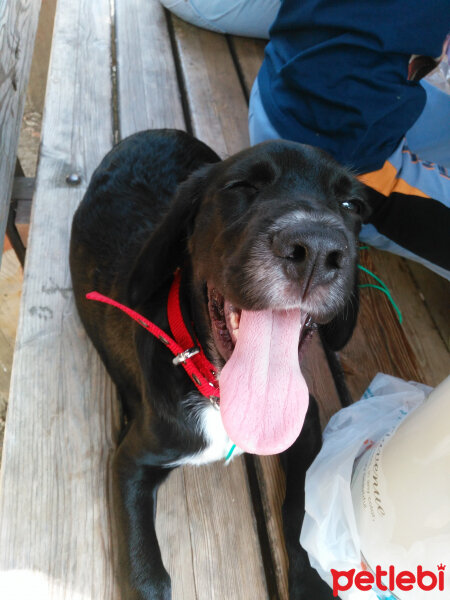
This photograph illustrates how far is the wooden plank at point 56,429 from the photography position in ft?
4.78

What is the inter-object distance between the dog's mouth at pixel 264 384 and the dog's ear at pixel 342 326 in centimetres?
30

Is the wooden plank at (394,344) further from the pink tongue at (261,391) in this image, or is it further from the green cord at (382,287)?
the pink tongue at (261,391)

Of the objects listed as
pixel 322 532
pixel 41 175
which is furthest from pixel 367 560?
pixel 41 175

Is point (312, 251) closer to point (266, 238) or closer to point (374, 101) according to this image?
point (266, 238)

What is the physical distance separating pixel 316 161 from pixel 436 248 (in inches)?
36.0

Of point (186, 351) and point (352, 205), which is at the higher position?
point (352, 205)

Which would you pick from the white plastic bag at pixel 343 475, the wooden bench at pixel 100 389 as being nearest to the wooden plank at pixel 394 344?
the wooden bench at pixel 100 389

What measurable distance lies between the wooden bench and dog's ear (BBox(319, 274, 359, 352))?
0.36 meters

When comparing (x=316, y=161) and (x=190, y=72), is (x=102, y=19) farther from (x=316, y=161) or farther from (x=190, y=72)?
(x=316, y=161)

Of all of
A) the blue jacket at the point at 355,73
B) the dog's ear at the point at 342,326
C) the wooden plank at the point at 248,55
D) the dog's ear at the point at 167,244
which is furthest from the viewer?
the wooden plank at the point at 248,55

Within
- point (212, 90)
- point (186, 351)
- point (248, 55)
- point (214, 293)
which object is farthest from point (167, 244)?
point (248, 55)

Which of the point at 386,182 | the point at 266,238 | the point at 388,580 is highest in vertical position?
the point at 266,238

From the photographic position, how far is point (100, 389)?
179 centimetres

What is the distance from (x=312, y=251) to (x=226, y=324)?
38 centimetres
